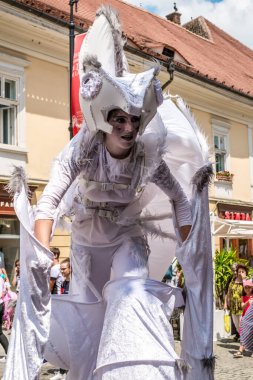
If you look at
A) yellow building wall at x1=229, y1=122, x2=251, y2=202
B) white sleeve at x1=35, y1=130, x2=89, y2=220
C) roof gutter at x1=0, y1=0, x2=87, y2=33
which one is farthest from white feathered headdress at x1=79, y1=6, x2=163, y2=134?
yellow building wall at x1=229, y1=122, x2=251, y2=202

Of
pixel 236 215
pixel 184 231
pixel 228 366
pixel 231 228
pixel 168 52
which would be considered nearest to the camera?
pixel 184 231

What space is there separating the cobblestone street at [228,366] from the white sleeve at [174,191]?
123 inches

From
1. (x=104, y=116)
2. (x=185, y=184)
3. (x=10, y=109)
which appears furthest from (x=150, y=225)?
(x=10, y=109)

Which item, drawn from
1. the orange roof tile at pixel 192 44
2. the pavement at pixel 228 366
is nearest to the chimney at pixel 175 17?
the orange roof tile at pixel 192 44

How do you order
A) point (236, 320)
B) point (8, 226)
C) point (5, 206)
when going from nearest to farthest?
point (236, 320), point (5, 206), point (8, 226)

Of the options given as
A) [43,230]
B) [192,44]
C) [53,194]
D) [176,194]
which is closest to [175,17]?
[192,44]

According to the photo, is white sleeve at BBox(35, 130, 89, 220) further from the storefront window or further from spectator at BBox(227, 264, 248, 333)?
the storefront window

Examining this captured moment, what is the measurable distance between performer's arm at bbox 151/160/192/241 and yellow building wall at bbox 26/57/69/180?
9.74 metres

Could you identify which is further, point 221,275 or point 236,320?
point 221,275

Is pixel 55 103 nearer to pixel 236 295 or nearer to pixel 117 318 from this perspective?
pixel 236 295

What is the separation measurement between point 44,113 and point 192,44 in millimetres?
10952

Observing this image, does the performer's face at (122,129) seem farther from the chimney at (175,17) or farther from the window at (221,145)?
the chimney at (175,17)

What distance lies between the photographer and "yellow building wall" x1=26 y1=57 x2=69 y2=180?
42.4 ft

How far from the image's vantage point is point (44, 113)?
43.4 ft
